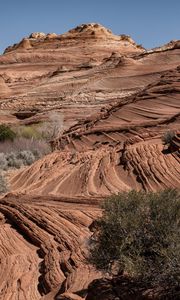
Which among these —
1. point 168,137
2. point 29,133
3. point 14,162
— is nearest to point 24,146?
point 14,162

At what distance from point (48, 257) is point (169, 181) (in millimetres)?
3378

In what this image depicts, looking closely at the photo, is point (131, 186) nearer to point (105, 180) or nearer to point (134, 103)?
point (105, 180)

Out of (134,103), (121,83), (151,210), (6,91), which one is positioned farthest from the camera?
(6,91)

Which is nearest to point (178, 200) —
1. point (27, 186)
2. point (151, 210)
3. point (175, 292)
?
point (151, 210)

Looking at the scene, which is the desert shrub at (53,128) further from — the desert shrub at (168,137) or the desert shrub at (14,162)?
the desert shrub at (168,137)

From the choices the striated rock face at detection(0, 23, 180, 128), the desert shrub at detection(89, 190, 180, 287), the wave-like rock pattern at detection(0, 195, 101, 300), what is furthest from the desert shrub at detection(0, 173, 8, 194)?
the striated rock face at detection(0, 23, 180, 128)

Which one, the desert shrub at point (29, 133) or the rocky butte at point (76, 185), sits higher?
the rocky butte at point (76, 185)

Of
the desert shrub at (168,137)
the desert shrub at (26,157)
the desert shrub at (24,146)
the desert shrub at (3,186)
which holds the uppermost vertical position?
the desert shrub at (168,137)

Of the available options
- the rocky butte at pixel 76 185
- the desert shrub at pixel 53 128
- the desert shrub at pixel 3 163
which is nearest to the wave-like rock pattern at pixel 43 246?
the rocky butte at pixel 76 185

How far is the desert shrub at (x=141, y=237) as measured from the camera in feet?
21.3

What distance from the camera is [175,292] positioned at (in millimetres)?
6176

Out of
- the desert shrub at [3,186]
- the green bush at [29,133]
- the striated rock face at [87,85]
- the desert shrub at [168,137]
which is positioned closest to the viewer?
the desert shrub at [168,137]

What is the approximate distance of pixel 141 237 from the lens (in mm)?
6969

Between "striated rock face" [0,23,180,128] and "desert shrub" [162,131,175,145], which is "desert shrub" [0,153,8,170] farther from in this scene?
"striated rock face" [0,23,180,128]
